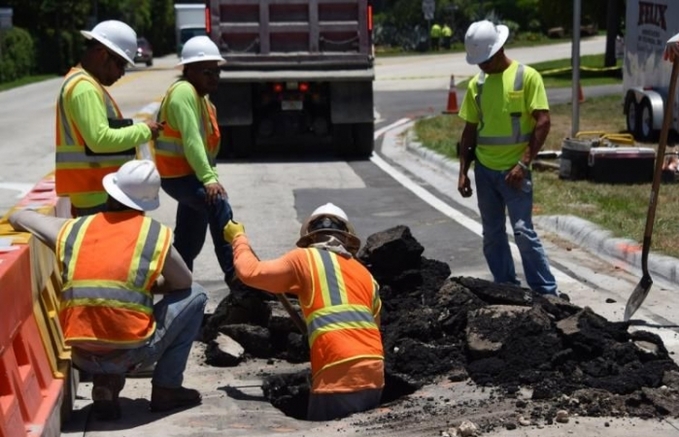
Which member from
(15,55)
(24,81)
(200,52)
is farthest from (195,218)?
(15,55)

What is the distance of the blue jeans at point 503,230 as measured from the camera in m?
8.77

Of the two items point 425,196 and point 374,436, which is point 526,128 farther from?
point 425,196

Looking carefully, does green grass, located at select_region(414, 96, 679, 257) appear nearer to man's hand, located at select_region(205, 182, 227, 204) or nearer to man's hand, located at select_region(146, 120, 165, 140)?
man's hand, located at select_region(205, 182, 227, 204)

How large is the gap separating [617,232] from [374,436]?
576 centimetres

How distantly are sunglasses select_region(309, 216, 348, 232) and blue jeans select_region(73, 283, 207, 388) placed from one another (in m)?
0.69

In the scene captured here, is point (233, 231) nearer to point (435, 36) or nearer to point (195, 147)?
point (195, 147)

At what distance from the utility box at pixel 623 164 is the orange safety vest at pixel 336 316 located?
8.02m

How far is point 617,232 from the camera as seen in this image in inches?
441

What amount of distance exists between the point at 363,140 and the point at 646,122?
414cm

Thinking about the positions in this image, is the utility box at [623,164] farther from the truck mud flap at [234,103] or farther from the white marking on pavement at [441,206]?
the truck mud flap at [234,103]

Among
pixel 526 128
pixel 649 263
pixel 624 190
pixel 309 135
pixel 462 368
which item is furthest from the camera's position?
pixel 309 135

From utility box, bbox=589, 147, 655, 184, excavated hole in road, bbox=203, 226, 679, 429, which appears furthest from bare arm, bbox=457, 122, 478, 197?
utility box, bbox=589, 147, 655, 184

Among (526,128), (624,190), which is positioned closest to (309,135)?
(624,190)

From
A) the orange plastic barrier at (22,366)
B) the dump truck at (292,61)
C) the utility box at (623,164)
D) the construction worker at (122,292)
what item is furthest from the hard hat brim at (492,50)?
the dump truck at (292,61)
